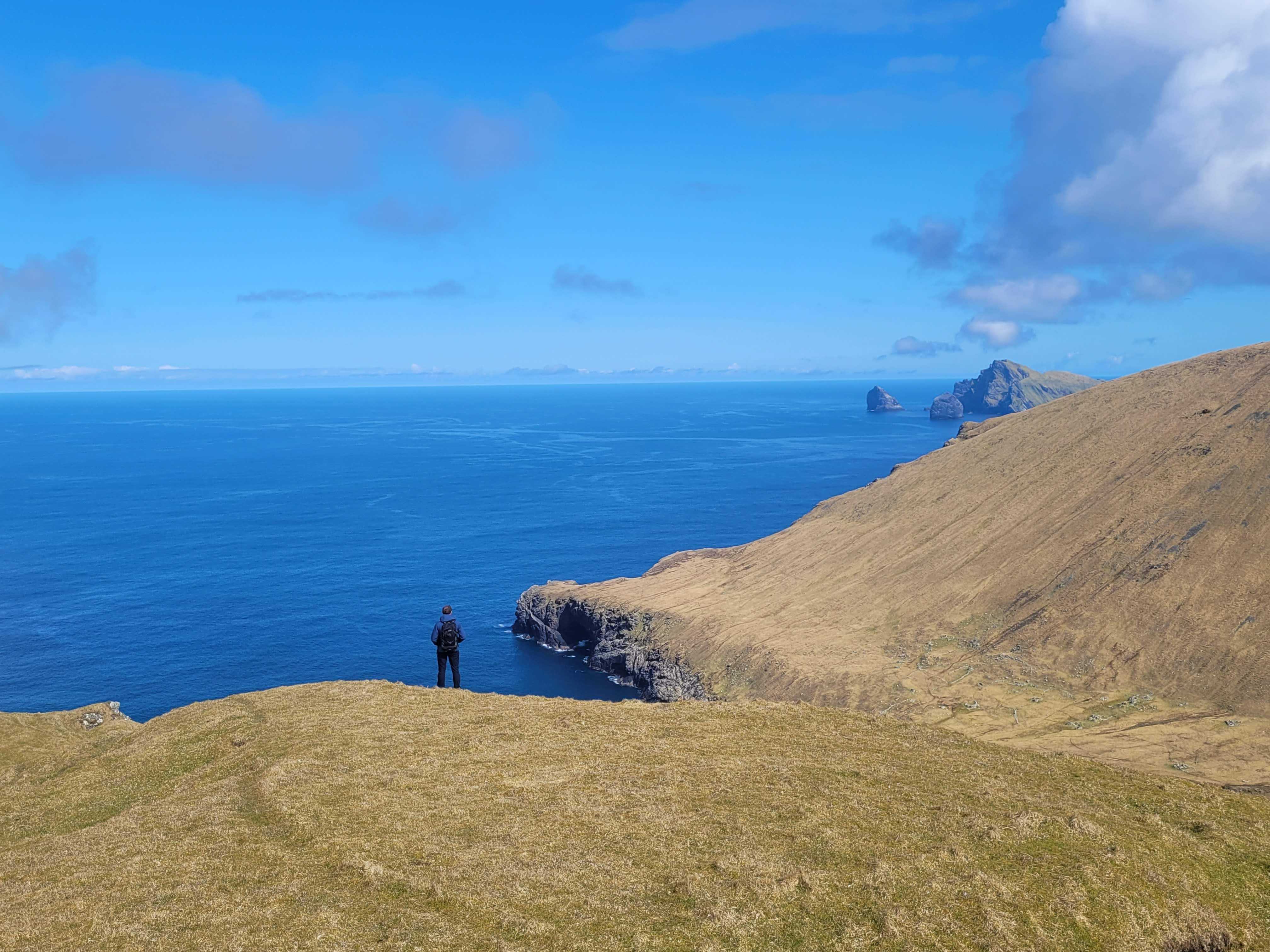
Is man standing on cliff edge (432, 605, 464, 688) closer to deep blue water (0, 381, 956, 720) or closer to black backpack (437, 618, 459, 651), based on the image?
black backpack (437, 618, 459, 651)

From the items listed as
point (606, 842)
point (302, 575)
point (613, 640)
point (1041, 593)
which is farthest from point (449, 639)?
point (302, 575)

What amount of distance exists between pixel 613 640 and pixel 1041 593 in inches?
1748

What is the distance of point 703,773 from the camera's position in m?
24.2

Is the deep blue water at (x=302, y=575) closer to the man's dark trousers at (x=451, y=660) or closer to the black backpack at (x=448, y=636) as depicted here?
the man's dark trousers at (x=451, y=660)

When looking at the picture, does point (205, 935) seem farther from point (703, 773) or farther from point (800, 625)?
point (800, 625)

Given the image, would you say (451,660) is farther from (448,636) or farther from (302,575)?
(302,575)

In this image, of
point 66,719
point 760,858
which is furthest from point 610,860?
point 66,719

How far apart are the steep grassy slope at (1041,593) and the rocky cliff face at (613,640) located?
1.39ft

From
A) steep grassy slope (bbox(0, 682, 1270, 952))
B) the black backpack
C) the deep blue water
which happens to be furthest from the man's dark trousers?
the deep blue water

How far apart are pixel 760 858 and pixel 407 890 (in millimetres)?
7524

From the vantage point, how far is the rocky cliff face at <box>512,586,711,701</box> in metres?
84.1

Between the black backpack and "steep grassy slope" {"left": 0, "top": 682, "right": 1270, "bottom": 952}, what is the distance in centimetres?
333

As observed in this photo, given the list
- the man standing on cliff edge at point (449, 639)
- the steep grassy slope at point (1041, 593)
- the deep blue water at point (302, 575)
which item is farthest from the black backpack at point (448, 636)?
the deep blue water at point (302, 575)

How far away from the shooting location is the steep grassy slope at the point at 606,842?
54.3 feet
